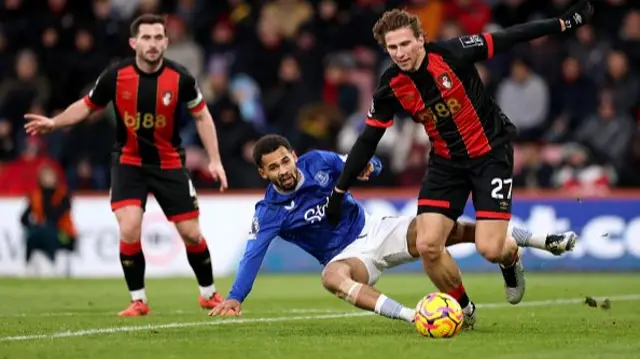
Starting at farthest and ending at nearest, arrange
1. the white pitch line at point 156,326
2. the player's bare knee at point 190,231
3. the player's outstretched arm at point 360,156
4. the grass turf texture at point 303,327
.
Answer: the player's bare knee at point 190,231
the player's outstretched arm at point 360,156
the white pitch line at point 156,326
the grass turf texture at point 303,327

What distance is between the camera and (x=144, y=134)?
11.6 m

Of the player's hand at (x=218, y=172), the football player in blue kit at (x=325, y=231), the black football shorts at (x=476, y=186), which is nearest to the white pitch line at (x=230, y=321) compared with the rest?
the football player in blue kit at (x=325, y=231)

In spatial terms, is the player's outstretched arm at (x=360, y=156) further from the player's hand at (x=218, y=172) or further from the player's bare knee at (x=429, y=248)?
the player's hand at (x=218, y=172)

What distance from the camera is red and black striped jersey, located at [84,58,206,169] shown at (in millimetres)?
11453

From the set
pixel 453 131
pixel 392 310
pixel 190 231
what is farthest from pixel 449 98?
pixel 190 231

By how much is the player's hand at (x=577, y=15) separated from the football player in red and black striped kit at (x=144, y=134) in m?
3.42

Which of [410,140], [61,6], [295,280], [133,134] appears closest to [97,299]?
[133,134]

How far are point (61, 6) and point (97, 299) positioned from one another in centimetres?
1026

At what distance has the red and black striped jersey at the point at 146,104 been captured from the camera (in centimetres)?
1145

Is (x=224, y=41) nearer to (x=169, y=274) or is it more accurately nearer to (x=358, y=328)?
(x=169, y=274)

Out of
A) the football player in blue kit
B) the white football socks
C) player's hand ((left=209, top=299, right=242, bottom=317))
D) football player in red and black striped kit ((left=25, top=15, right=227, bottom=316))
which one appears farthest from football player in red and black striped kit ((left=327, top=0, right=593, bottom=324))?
football player in red and black striped kit ((left=25, top=15, right=227, bottom=316))

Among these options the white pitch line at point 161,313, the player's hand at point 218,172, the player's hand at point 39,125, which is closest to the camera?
the player's hand at point 39,125

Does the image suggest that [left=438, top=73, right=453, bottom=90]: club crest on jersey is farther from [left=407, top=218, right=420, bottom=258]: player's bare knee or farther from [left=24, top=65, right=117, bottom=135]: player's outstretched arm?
[left=24, top=65, right=117, bottom=135]: player's outstretched arm

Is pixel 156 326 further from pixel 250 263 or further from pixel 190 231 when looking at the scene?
pixel 190 231
